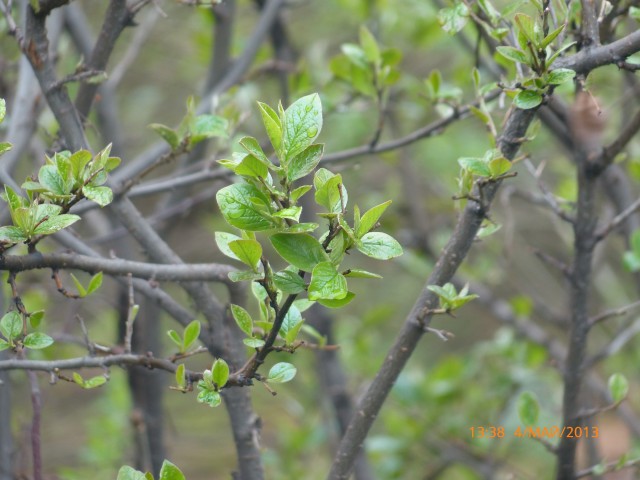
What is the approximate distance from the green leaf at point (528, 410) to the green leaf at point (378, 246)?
0.60 m

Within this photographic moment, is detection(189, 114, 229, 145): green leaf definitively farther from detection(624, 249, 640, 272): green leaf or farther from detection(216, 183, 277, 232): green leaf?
detection(624, 249, 640, 272): green leaf

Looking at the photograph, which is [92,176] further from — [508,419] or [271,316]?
[508,419]

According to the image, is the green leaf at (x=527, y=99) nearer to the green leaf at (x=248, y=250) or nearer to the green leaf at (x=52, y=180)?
the green leaf at (x=248, y=250)

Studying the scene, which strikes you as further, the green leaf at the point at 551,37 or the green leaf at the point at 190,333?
the green leaf at the point at 190,333

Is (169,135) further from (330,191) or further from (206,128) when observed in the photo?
(330,191)

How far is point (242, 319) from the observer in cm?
89

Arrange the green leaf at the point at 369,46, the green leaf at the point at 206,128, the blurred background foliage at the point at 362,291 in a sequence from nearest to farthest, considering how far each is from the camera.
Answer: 1. the green leaf at the point at 206,128
2. the green leaf at the point at 369,46
3. the blurred background foliage at the point at 362,291

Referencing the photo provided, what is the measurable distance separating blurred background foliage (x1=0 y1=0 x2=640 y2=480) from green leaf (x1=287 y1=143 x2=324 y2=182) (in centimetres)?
63

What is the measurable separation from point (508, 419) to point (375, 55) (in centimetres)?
121

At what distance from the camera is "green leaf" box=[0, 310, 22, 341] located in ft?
2.96

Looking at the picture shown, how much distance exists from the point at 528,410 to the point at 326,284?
0.66 metres

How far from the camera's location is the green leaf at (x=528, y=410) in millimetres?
1248
